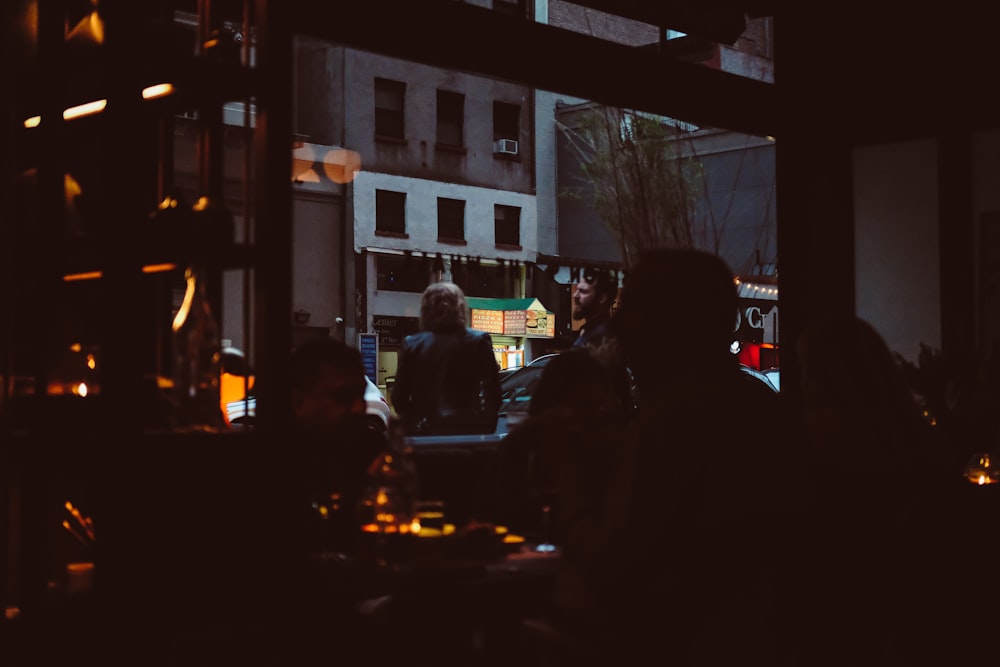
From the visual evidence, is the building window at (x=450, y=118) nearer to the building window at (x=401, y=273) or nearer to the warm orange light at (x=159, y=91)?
the building window at (x=401, y=273)

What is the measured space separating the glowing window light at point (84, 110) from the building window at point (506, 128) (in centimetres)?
2441

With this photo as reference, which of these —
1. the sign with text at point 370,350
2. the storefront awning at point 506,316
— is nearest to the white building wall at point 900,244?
the sign with text at point 370,350

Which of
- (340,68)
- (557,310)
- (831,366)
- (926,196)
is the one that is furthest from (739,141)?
(831,366)

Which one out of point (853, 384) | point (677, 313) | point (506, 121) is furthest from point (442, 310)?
point (506, 121)

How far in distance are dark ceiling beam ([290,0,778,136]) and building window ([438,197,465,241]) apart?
20.8m

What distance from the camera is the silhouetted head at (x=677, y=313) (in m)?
2.40

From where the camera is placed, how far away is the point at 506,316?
84.9 feet

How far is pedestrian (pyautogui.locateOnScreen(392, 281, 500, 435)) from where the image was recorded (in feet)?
24.1

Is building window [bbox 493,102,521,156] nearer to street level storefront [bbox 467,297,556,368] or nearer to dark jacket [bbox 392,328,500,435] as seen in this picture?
street level storefront [bbox 467,297,556,368]

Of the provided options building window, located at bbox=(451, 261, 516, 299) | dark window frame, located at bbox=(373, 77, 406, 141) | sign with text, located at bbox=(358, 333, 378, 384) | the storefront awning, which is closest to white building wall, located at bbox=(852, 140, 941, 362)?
sign with text, located at bbox=(358, 333, 378, 384)

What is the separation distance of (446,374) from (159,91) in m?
4.44

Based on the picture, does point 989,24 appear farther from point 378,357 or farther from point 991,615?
point 378,357

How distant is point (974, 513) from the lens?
3186mm

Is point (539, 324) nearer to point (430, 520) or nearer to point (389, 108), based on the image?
point (389, 108)
